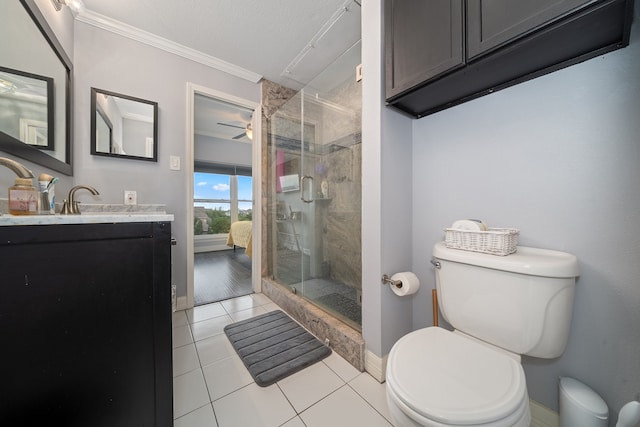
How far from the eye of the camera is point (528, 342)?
0.79m

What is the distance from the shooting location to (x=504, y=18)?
74 cm

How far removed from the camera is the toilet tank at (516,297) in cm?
76

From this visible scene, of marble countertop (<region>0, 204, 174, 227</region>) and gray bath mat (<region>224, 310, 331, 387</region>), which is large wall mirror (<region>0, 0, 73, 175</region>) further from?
gray bath mat (<region>224, 310, 331, 387</region>)

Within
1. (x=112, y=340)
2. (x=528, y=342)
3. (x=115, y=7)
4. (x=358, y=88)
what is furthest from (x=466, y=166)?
(x=115, y=7)

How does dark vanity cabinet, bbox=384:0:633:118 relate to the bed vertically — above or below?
above

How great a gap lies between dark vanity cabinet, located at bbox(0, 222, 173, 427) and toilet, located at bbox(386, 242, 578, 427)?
2.69 feet

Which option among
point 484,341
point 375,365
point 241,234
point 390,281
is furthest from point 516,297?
point 241,234

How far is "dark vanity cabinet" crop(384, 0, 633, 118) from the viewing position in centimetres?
67

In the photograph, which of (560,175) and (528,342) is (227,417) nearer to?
(528,342)

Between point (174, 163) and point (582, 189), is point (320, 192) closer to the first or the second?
point (174, 163)

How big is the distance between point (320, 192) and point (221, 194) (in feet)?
12.5

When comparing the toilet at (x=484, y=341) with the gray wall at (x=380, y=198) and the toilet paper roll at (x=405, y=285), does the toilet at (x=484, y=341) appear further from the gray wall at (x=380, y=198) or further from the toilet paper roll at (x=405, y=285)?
the gray wall at (x=380, y=198)

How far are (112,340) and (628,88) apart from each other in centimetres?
190

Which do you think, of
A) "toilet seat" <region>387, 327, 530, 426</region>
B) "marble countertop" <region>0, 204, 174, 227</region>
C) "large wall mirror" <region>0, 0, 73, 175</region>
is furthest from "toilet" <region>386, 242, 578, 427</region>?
"large wall mirror" <region>0, 0, 73, 175</region>
